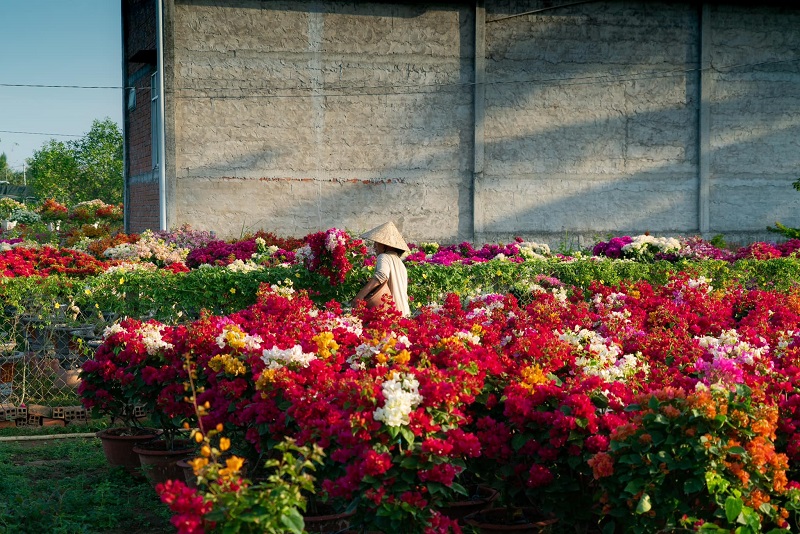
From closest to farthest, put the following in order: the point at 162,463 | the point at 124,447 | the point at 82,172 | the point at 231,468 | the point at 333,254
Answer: the point at 231,468
the point at 162,463
the point at 124,447
the point at 333,254
the point at 82,172

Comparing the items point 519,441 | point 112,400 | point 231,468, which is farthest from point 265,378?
point 112,400

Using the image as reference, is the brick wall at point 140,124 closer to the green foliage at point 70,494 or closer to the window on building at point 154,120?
the window on building at point 154,120

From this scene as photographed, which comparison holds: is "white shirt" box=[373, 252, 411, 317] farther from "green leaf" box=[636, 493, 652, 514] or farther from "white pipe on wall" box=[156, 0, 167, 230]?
"white pipe on wall" box=[156, 0, 167, 230]

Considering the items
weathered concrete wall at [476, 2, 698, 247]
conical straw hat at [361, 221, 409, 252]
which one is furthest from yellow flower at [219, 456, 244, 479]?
weathered concrete wall at [476, 2, 698, 247]

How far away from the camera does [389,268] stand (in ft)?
27.0

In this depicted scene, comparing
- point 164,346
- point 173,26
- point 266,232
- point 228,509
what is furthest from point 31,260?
point 228,509

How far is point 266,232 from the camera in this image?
16797 millimetres

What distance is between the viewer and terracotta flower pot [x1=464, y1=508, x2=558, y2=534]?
188 inches

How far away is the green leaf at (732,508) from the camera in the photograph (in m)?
3.64

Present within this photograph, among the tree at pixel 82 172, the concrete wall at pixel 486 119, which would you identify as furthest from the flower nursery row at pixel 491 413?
the tree at pixel 82 172

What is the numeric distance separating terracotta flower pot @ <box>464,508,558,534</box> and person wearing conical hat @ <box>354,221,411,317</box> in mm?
3236

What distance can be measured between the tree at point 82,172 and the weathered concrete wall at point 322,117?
4883 cm

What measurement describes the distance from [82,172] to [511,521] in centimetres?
6702

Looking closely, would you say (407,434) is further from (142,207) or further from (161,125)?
(142,207)
